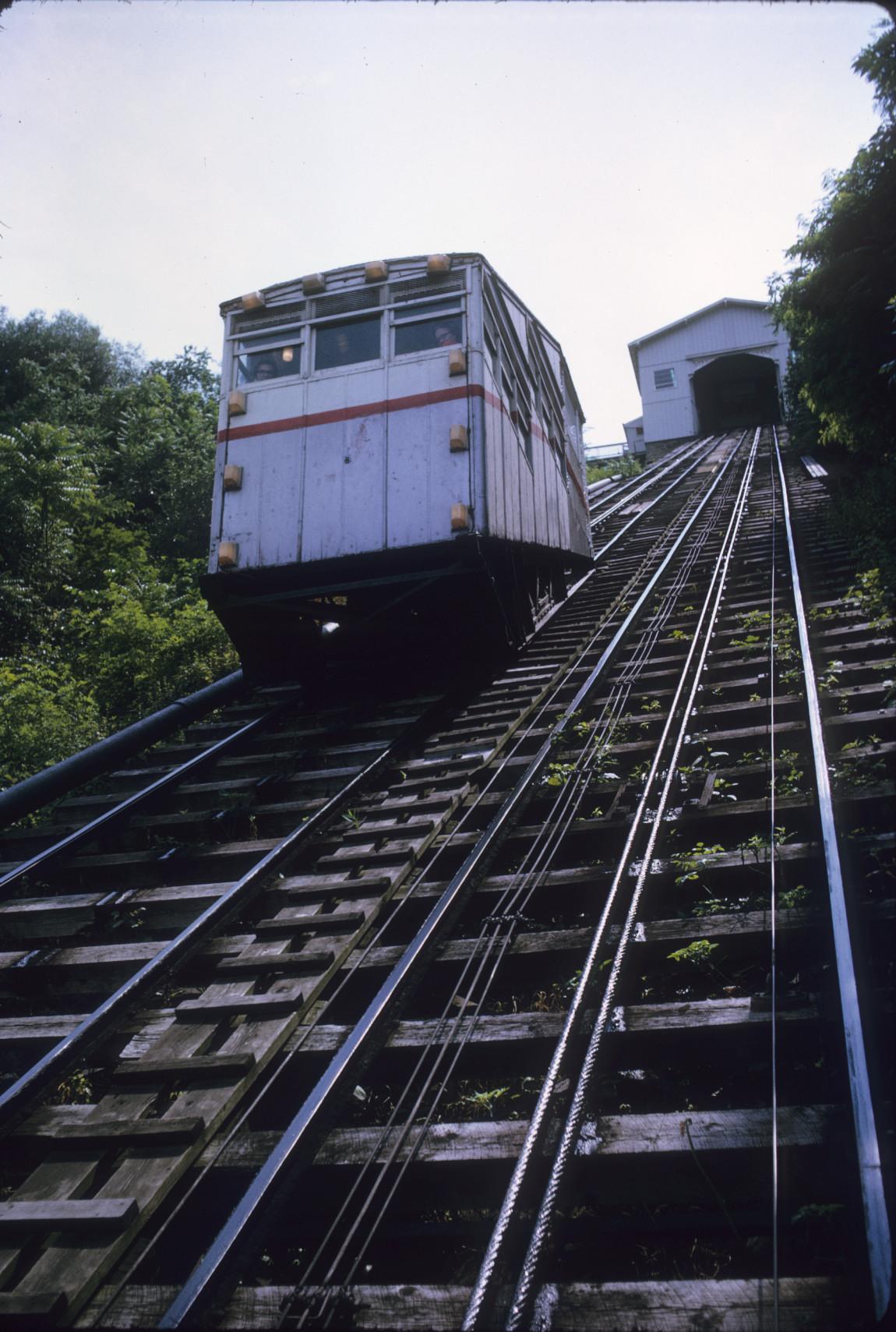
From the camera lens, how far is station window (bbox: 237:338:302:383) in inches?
311

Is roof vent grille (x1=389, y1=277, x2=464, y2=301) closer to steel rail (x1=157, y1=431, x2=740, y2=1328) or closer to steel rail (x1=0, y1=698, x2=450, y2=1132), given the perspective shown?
steel rail (x1=0, y1=698, x2=450, y2=1132)

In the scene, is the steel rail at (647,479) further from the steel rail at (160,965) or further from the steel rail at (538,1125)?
the steel rail at (538,1125)

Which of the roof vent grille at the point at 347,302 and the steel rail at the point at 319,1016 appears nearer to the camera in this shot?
the steel rail at the point at 319,1016

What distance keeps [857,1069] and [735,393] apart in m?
47.9

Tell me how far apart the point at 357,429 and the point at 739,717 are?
4.21 metres

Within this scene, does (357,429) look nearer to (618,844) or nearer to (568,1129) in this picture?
(618,844)

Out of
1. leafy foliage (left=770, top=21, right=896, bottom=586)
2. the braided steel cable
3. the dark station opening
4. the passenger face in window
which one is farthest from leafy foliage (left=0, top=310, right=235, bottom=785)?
the dark station opening

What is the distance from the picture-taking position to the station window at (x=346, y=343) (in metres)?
7.73

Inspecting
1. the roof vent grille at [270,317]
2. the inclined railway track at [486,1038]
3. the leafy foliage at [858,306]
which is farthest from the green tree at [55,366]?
the inclined railway track at [486,1038]

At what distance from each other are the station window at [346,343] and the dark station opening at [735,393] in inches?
1393


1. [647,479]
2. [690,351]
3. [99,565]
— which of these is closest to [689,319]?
[690,351]

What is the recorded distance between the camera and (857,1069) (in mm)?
2328

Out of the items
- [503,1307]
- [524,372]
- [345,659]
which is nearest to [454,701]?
[345,659]

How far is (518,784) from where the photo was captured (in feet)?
16.5
